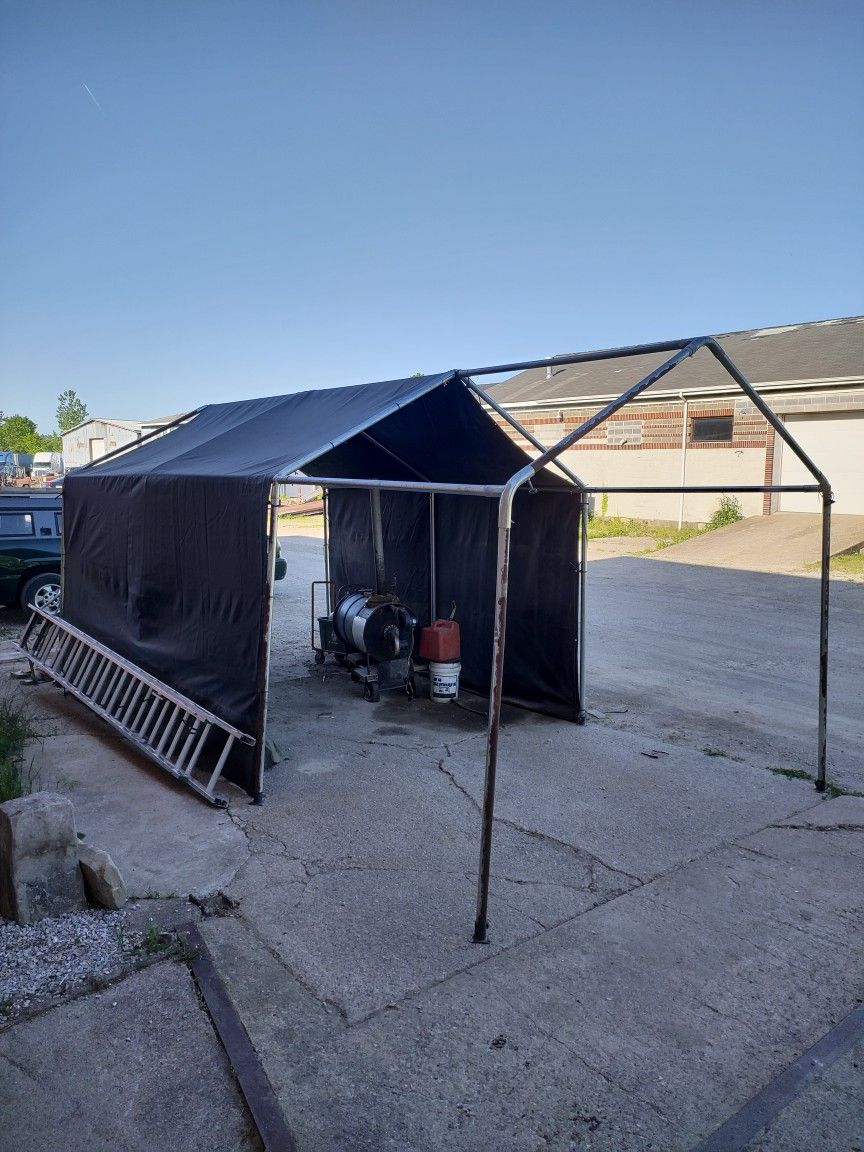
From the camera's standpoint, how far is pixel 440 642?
816 cm

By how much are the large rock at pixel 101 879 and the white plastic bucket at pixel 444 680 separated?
168 inches

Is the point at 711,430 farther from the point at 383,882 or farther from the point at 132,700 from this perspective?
the point at 383,882

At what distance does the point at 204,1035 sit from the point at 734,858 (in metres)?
3.19

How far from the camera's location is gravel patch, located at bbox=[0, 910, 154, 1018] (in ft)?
12.0

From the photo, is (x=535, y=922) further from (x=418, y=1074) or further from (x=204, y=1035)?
(x=204, y=1035)

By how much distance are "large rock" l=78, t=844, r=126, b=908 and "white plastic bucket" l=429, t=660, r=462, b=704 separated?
4.28 metres

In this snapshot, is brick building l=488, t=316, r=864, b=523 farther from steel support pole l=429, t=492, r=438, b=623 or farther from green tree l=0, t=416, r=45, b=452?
green tree l=0, t=416, r=45, b=452

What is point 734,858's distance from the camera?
499cm

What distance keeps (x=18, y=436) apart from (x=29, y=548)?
7576 cm

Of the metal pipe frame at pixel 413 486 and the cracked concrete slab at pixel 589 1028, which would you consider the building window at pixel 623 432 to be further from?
the cracked concrete slab at pixel 589 1028

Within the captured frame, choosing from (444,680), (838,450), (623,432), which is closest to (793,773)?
(444,680)

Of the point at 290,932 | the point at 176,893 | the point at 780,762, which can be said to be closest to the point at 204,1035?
the point at 290,932

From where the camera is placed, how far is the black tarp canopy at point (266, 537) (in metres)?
6.09

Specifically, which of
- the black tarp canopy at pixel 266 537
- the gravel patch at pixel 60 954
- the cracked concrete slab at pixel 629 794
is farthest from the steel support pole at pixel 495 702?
the black tarp canopy at pixel 266 537
